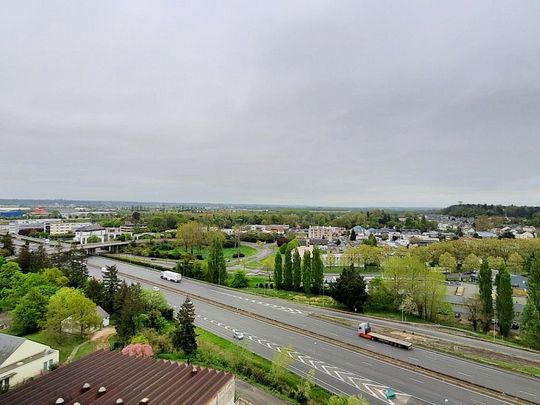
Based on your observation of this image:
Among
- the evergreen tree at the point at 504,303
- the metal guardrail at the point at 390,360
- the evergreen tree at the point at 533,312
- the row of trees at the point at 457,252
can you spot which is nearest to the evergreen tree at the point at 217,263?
the metal guardrail at the point at 390,360

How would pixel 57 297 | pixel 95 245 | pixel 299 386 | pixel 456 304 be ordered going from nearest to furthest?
pixel 299 386
pixel 57 297
pixel 456 304
pixel 95 245

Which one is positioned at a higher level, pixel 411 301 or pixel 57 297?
pixel 57 297

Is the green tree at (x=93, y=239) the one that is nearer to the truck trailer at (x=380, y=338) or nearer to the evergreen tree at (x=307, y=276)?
the evergreen tree at (x=307, y=276)

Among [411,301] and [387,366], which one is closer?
[387,366]

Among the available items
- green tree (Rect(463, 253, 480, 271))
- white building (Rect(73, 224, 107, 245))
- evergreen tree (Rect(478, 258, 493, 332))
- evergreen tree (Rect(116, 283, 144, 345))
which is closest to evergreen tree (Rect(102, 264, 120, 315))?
evergreen tree (Rect(116, 283, 144, 345))

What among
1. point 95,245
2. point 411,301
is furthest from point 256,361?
point 95,245

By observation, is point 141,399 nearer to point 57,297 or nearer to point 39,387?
point 39,387

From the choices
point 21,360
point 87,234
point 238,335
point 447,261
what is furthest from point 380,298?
point 87,234
